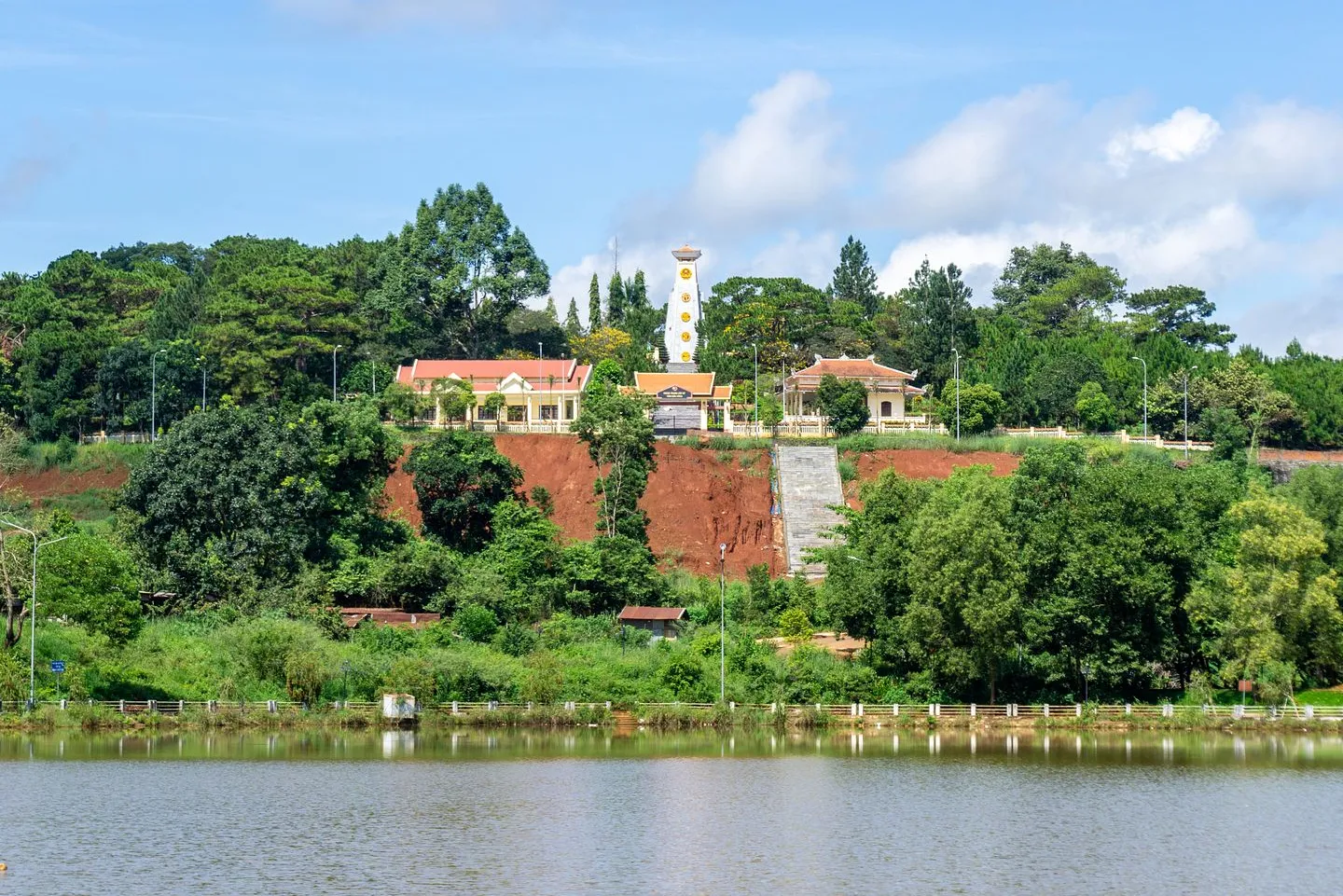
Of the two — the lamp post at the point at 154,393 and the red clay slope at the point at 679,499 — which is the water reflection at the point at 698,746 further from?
the lamp post at the point at 154,393

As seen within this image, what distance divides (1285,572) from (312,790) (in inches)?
1278

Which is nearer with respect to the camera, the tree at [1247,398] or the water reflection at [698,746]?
the water reflection at [698,746]

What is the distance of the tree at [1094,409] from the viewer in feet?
314

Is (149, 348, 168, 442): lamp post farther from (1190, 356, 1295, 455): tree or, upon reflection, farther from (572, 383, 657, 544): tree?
(1190, 356, 1295, 455): tree

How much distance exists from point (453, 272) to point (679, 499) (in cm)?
3102

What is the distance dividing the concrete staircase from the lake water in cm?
2602

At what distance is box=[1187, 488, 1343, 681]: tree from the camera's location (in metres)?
54.9

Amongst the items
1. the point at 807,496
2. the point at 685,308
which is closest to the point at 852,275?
the point at 685,308

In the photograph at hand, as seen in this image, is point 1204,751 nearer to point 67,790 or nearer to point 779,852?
point 779,852

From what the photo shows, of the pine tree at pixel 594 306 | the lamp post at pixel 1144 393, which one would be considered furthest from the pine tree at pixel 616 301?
the lamp post at pixel 1144 393

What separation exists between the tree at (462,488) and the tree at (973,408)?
2844 centimetres

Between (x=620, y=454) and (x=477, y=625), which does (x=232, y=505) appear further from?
(x=620, y=454)

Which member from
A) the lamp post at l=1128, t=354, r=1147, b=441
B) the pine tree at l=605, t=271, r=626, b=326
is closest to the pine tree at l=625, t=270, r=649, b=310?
the pine tree at l=605, t=271, r=626, b=326

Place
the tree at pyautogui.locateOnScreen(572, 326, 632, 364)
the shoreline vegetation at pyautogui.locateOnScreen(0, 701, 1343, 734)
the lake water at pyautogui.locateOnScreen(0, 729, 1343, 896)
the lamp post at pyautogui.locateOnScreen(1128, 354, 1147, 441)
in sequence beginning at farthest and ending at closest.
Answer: the tree at pyautogui.locateOnScreen(572, 326, 632, 364)
the lamp post at pyautogui.locateOnScreen(1128, 354, 1147, 441)
the shoreline vegetation at pyautogui.locateOnScreen(0, 701, 1343, 734)
the lake water at pyautogui.locateOnScreen(0, 729, 1343, 896)
